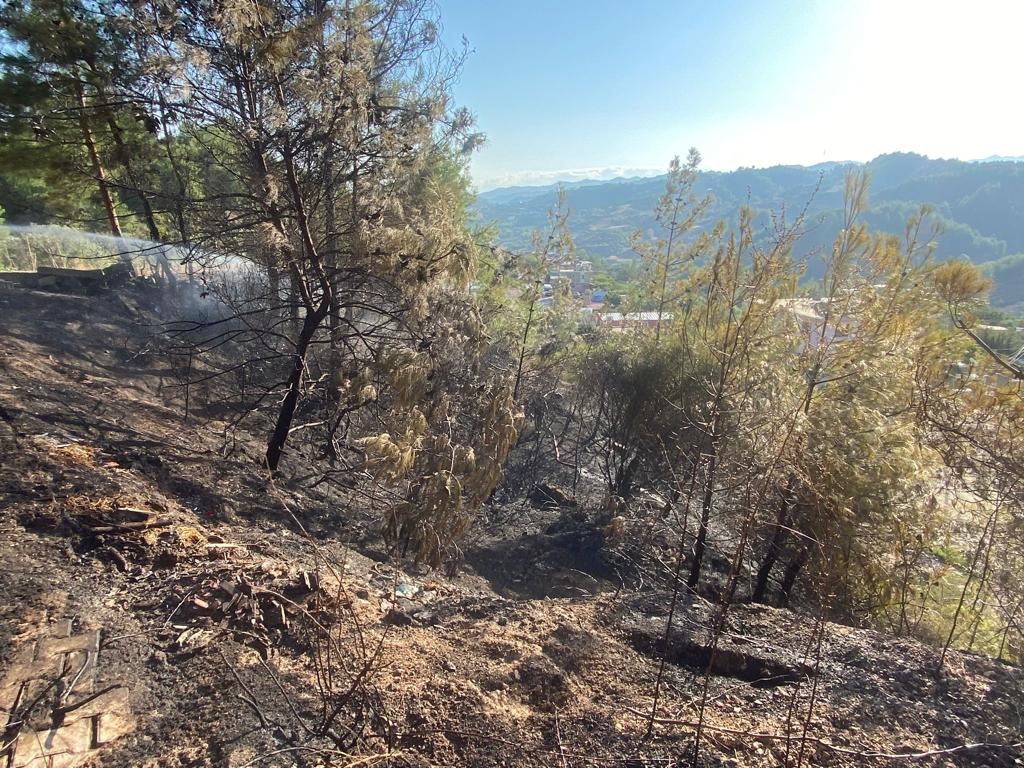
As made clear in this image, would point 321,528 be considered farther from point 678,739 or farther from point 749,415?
point 749,415

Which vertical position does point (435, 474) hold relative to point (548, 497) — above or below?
above

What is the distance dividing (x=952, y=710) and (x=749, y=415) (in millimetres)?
2535

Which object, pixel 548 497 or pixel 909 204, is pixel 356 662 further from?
pixel 909 204

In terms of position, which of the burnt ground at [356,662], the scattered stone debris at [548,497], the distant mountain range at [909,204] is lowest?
the scattered stone debris at [548,497]

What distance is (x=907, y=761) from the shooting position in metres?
2.38

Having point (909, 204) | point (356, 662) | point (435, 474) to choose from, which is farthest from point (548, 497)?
point (909, 204)

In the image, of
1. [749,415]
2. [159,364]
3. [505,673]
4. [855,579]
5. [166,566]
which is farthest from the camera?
[159,364]

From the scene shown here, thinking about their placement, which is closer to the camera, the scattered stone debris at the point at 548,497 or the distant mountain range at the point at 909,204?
the scattered stone debris at the point at 548,497

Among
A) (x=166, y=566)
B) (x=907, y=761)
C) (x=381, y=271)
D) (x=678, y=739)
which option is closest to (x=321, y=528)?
(x=166, y=566)

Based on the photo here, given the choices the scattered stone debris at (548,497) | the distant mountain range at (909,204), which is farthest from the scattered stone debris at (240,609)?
the distant mountain range at (909,204)

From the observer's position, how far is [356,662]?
2619 millimetres

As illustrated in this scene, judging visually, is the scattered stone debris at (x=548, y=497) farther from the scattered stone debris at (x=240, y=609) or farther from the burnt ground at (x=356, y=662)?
the scattered stone debris at (x=240, y=609)

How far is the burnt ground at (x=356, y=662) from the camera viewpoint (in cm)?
213

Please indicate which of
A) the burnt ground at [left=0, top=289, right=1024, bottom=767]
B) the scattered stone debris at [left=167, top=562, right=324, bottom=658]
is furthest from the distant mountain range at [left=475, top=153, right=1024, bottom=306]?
the scattered stone debris at [left=167, top=562, right=324, bottom=658]
